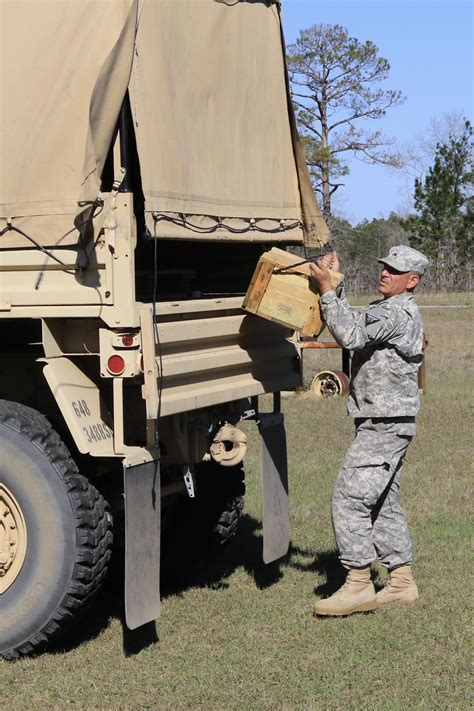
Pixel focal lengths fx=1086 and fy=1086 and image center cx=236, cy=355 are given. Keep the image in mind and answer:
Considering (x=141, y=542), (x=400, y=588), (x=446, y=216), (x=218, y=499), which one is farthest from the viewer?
(x=446, y=216)

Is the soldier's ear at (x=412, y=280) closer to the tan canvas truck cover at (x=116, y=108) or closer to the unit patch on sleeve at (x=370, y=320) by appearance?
the unit patch on sleeve at (x=370, y=320)

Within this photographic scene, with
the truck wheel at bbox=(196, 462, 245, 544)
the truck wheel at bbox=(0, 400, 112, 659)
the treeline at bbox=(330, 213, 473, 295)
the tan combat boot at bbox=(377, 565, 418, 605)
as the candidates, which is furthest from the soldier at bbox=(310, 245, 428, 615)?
the treeline at bbox=(330, 213, 473, 295)

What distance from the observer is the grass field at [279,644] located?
15.7ft

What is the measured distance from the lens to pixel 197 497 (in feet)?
22.2

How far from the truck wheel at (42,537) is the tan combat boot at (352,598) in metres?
1.30

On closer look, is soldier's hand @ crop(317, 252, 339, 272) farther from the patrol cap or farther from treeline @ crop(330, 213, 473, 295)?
treeline @ crop(330, 213, 473, 295)

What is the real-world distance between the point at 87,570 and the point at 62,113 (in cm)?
213

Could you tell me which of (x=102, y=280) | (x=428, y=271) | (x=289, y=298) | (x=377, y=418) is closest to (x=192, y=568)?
(x=377, y=418)

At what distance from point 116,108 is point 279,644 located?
270 centimetres

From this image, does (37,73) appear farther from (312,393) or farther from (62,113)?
(312,393)

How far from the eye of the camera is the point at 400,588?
5.98m

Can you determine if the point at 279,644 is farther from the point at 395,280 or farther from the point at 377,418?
the point at 395,280

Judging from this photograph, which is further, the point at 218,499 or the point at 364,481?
the point at 218,499

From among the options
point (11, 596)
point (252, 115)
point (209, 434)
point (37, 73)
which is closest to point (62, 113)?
point (37, 73)
